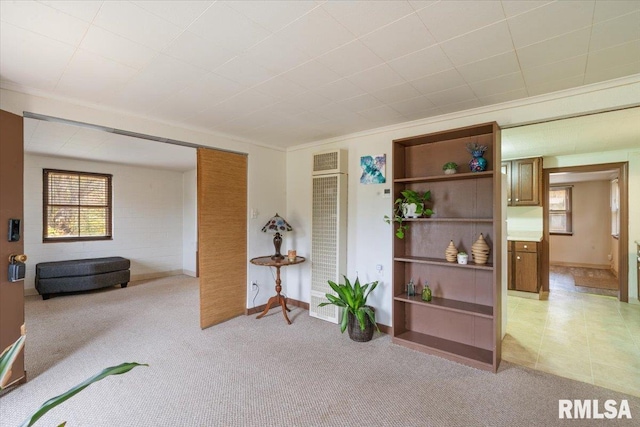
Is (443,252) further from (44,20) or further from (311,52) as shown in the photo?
(44,20)

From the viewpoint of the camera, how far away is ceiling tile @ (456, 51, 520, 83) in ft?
6.47

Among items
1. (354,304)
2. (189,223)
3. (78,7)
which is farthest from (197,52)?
(189,223)

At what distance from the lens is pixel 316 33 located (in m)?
1.72

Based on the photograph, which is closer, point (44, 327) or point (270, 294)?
point (44, 327)

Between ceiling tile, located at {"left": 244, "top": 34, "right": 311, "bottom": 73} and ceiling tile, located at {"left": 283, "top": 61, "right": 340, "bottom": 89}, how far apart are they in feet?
0.20

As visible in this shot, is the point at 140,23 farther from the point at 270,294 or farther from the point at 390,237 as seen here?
the point at 270,294

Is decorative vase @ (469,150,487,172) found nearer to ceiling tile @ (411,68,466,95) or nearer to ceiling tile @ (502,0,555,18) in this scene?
ceiling tile @ (411,68,466,95)

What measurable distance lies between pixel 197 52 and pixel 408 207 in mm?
2249

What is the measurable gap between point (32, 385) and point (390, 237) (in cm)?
343

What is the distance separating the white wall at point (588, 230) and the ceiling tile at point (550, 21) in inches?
299

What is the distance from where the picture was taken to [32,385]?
235 centimetres

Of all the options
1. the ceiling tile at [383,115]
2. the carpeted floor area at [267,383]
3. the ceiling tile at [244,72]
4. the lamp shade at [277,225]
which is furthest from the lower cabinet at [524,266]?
the ceiling tile at [244,72]

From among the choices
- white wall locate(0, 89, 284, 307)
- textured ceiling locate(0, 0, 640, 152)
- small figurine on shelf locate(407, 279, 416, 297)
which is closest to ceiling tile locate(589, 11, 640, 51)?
textured ceiling locate(0, 0, 640, 152)

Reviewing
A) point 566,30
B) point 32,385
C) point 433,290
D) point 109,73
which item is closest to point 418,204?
point 433,290
